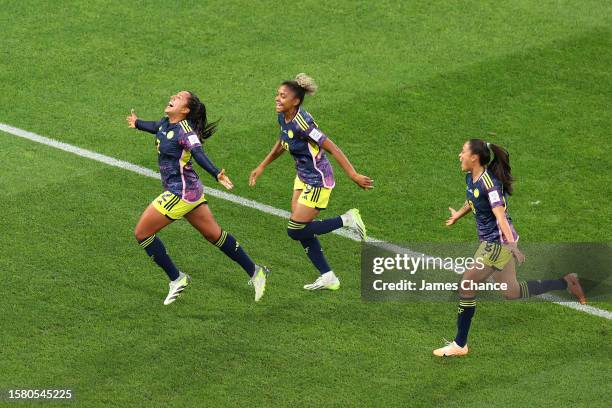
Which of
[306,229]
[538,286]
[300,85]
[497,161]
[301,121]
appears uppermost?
[300,85]

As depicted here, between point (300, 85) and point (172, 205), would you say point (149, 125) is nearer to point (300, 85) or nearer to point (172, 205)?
point (172, 205)

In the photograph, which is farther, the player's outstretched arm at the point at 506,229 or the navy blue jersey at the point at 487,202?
the navy blue jersey at the point at 487,202

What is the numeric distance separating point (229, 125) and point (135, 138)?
1.46 meters

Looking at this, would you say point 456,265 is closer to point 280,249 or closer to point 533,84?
point 280,249

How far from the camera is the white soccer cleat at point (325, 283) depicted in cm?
1543

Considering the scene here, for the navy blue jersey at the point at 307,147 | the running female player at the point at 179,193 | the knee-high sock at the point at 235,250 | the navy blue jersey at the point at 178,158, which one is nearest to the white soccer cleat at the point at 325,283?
the running female player at the point at 179,193

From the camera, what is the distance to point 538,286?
575 inches

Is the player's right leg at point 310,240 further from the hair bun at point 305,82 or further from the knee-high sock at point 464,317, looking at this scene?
the knee-high sock at point 464,317

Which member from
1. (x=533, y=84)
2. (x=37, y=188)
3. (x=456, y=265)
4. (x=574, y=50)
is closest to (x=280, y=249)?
(x=456, y=265)

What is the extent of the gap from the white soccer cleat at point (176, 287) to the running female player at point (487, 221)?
124 inches

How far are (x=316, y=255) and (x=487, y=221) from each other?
2457 mm

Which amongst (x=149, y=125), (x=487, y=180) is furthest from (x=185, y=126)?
(x=487, y=180)

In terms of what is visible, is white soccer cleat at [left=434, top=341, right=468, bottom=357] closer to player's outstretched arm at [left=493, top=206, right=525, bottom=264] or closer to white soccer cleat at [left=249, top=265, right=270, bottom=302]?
player's outstretched arm at [left=493, top=206, right=525, bottom=264]

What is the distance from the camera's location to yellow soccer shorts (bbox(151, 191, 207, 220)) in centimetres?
1488
